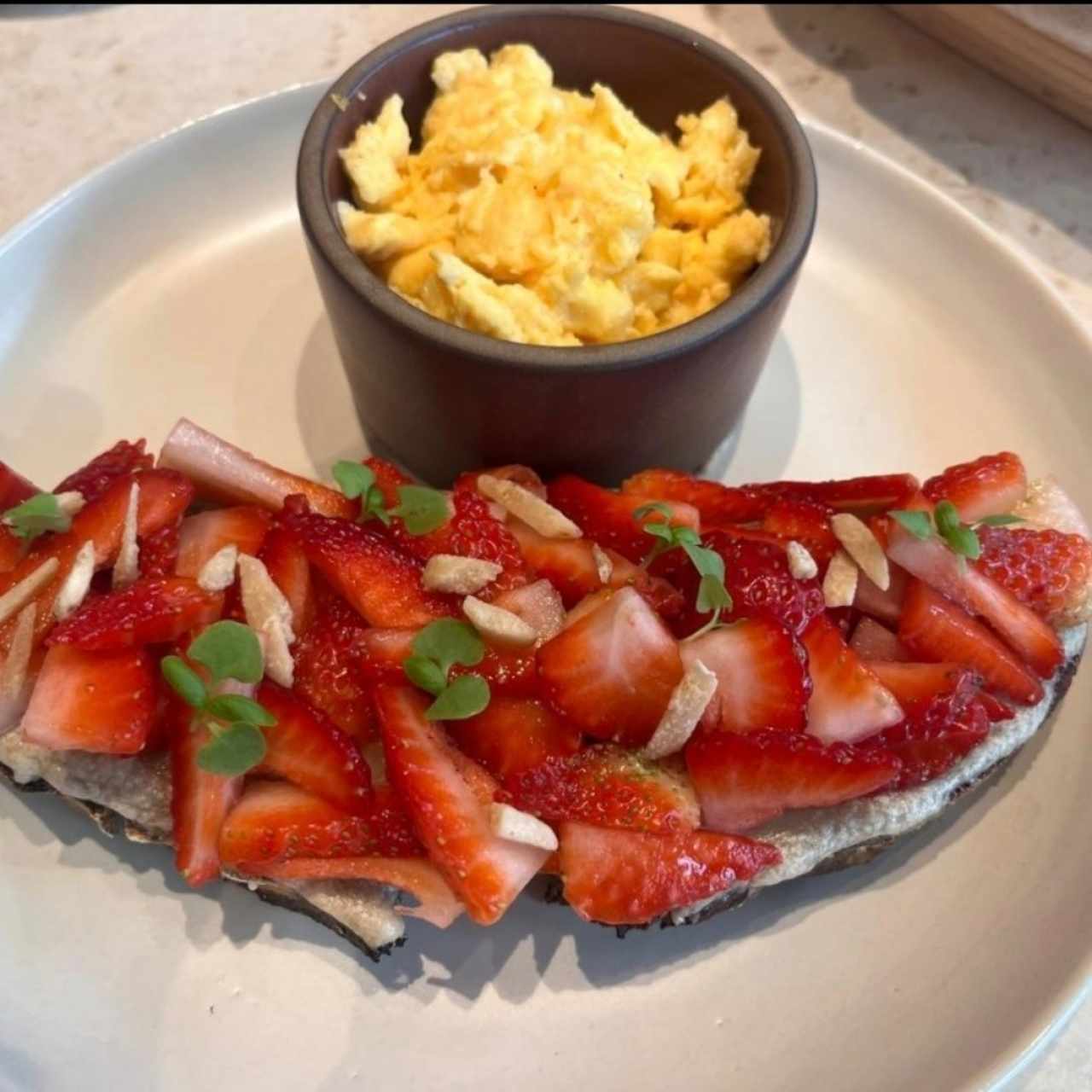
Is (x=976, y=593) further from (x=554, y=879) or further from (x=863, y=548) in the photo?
(x=554, y=879)

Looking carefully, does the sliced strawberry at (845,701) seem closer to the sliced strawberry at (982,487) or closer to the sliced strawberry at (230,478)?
the sliced strawberry at (982,487)

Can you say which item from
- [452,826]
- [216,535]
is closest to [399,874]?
[452,826]

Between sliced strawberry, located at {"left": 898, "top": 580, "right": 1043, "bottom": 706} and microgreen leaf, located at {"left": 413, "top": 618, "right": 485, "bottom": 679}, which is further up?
sliced strawberry, located at {"left": 898, "top": 580, "right": 1043, "bottom": 706}

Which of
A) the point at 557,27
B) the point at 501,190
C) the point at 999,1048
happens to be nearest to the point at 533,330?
the point at 501,190

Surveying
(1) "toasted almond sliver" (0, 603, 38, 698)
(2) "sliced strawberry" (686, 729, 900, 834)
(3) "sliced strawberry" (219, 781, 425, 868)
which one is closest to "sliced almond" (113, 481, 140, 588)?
(1) "toasted almond sliver" (0, 603, 38, 698)

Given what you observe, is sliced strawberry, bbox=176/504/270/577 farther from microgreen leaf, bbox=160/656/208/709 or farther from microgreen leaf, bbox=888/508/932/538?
microgreen leaf, bbox=888/508/932/538

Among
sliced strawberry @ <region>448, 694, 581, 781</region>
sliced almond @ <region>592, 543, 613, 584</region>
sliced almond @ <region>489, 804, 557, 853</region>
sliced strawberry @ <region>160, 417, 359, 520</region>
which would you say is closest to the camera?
sliced almond @ <region>489, 804, 557, 853</region>

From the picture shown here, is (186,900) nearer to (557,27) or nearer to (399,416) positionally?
(399,416)
